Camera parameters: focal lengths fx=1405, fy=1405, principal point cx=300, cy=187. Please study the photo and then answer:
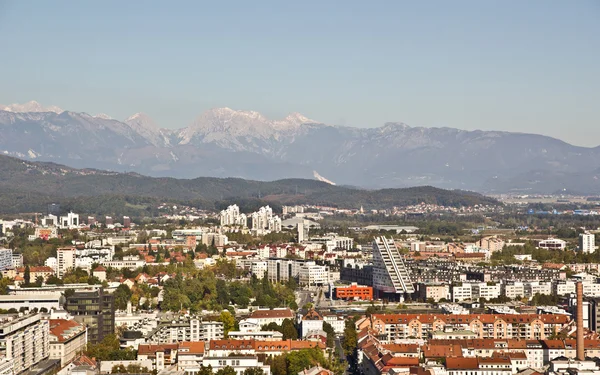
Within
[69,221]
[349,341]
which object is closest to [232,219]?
[69,221]

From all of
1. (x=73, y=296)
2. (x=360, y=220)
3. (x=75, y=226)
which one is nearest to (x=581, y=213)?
(x=360, y=220)

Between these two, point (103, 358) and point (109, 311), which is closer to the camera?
point (103, 358)

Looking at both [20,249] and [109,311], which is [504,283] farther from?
[20,249]

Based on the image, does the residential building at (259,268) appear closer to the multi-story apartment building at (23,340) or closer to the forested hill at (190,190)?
the multi-story apartment building at (23,340)

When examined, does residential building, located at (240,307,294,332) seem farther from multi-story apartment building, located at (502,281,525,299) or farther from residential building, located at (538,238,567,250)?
residential building, located at (538,238,567,250)

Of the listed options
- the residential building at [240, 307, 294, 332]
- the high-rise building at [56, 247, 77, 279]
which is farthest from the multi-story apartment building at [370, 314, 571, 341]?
the high-rise building at [56, 247, 77, 279]

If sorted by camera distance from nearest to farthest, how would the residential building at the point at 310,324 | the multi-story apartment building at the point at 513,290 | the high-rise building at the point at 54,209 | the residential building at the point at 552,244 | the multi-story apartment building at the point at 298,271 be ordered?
the residential building at the point at 310,324
the multi-story apartment building at the point at 513,290
the multi-story apartment building at the point at 298,271
the residential building at the point at 552,244
the high-rise building at the point at 54,209

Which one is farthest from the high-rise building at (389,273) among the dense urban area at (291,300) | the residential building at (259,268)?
the residential building at (259,268)

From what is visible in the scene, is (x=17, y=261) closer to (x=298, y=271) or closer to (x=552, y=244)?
(x=298, y=271)
